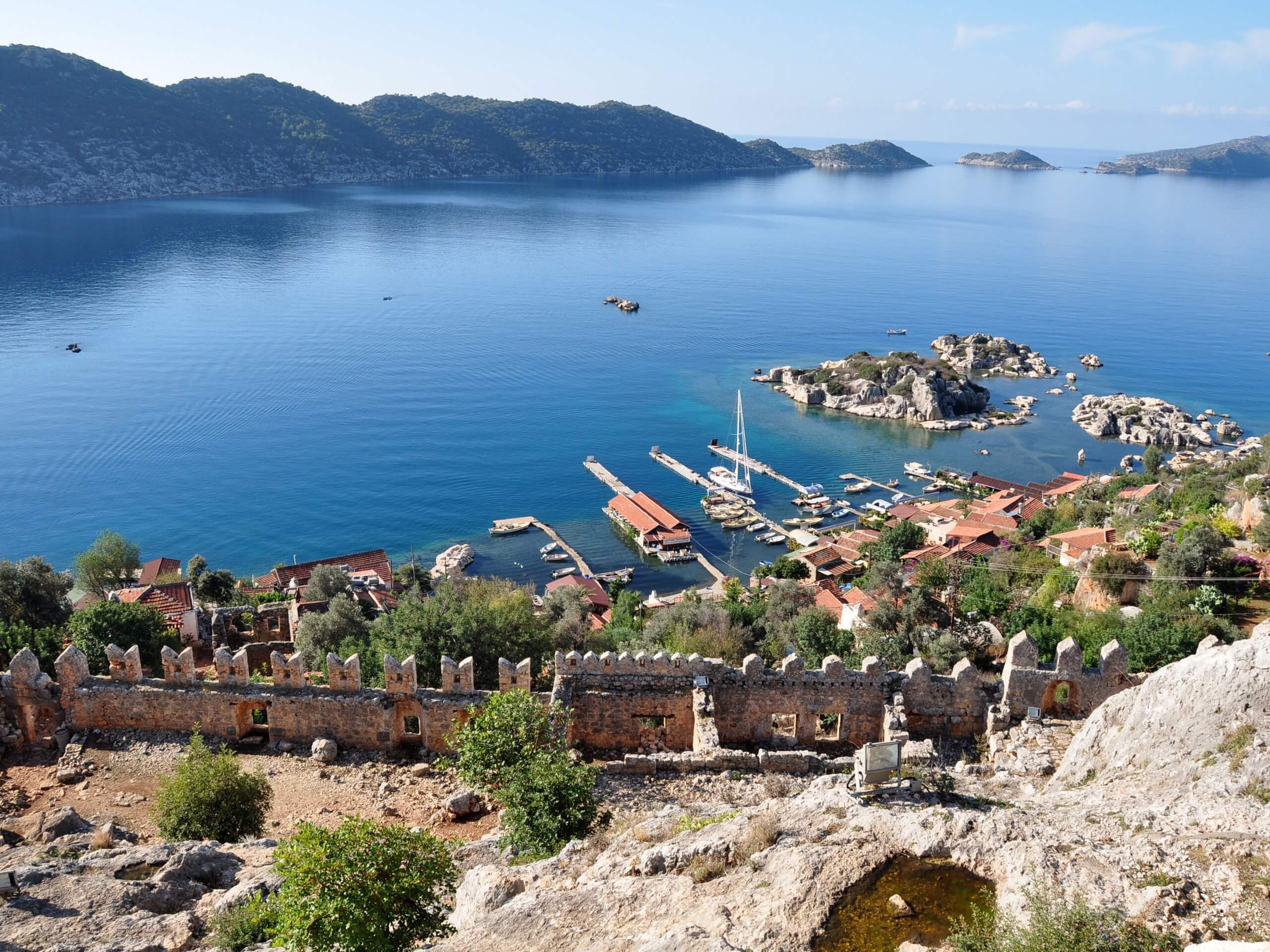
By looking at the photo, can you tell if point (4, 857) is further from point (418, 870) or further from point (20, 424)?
point (20, 424)

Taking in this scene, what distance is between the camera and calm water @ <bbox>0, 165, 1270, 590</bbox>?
6700 centimetres

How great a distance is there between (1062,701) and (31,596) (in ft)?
99.8

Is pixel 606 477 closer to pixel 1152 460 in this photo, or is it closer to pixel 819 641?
pixel 1152 460

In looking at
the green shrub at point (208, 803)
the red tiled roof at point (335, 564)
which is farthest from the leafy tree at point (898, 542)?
the green shrub at point (208, 803)

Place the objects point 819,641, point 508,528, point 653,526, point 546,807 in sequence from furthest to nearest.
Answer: point 508,528, point 653,526, point 819,641, point 546,807

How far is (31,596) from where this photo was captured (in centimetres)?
2967

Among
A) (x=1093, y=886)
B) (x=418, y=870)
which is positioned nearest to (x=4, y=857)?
(x=418, y=870)

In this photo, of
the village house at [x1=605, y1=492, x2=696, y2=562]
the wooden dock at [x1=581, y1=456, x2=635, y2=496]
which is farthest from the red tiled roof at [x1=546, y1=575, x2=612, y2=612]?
the wooden dock at [x1=581, y1=456, x2=635, y2=496]

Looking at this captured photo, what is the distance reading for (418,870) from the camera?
39.7 ft

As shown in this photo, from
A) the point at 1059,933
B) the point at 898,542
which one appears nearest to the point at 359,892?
the point at 1059,933

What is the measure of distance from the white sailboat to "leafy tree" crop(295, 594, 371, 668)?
41593mm

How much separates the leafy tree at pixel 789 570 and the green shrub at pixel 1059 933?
138 ft

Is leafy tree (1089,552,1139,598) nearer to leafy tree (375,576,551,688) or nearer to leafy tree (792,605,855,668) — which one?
leafy tree (792,605,855,668)

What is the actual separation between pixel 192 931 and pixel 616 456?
216 ft
